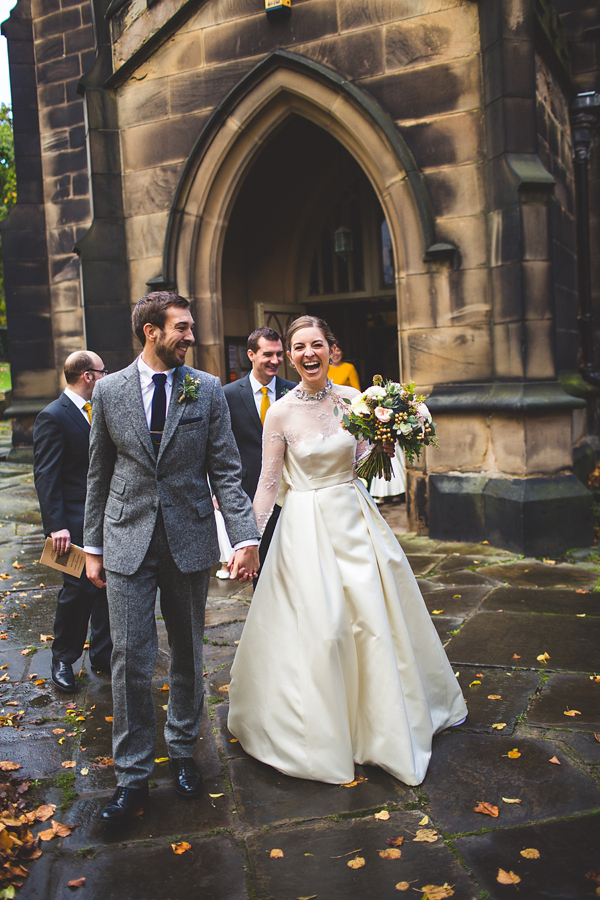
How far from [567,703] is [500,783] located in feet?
2.82

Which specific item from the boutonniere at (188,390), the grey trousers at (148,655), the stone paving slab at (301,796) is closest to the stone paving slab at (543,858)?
the stone paving slab at (301,796)

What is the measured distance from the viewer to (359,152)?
7.40m

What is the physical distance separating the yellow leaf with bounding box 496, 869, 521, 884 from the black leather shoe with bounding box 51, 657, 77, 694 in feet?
8.32

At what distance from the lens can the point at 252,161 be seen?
7996 millimetres

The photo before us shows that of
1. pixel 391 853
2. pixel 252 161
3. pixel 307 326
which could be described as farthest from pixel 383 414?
pixel 252 161

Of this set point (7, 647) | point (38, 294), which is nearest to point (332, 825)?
point (7, 647)

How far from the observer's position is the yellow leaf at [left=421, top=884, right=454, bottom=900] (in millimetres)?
2324

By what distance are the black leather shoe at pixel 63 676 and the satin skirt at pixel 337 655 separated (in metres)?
1.18

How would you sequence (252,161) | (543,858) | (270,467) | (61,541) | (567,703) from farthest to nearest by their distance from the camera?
A: (252,161)
(61,541)
(567,703)
(270,467)
(543,858)

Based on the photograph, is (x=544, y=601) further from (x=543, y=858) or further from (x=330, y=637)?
(x=543, y=858)

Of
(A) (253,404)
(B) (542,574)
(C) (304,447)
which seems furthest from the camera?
(B) (542,574)

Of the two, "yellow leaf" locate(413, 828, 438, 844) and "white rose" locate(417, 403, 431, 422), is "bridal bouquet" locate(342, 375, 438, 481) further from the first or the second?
"yellow leaf" locate(413, 828, 438, 844)

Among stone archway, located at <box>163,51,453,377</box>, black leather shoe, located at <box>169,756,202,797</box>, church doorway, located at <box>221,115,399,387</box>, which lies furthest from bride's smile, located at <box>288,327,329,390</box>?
church doorway, located at <box>221,115,399,387</box>

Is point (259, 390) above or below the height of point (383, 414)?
above
